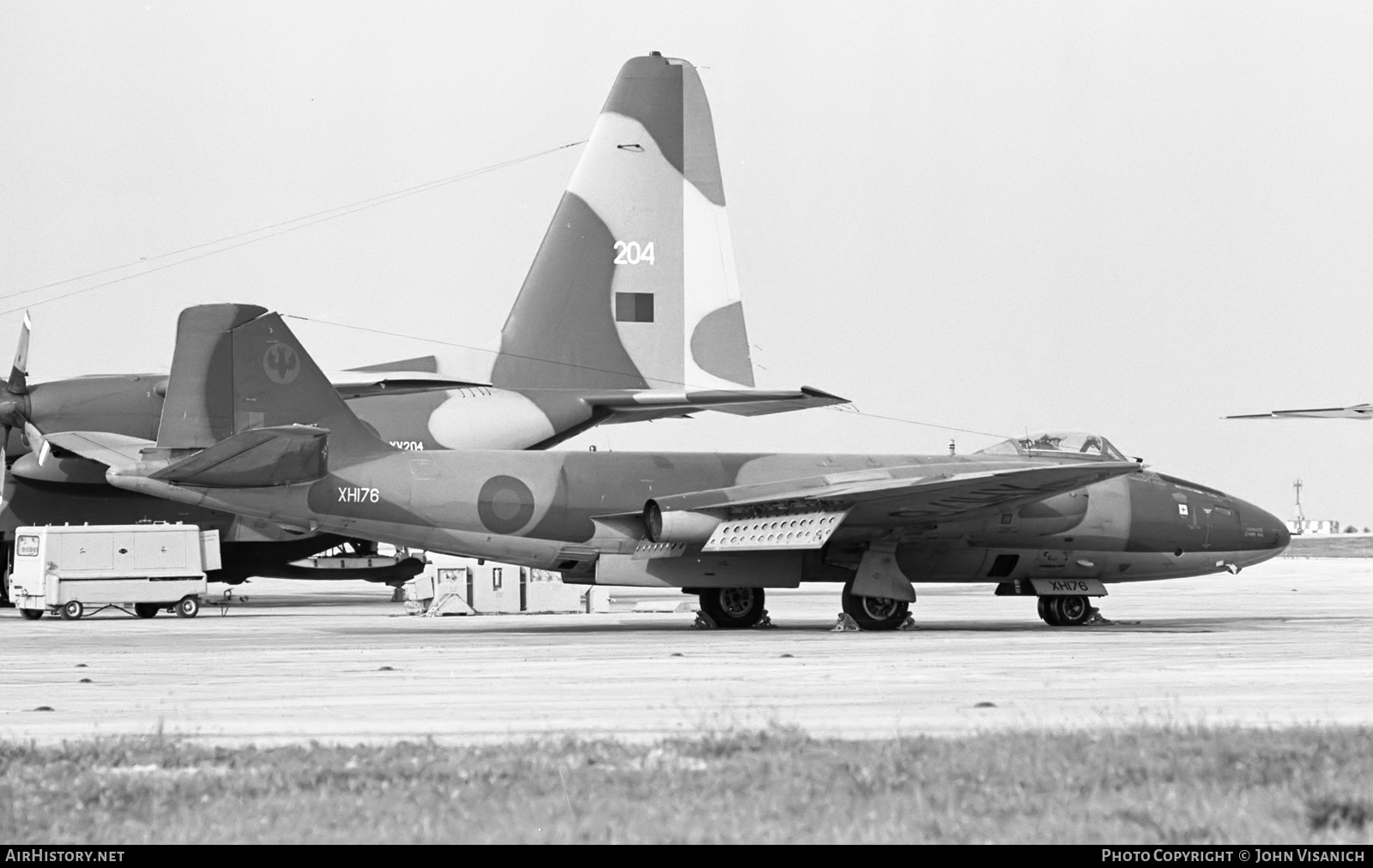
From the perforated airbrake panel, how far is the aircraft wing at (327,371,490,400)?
32.0ft

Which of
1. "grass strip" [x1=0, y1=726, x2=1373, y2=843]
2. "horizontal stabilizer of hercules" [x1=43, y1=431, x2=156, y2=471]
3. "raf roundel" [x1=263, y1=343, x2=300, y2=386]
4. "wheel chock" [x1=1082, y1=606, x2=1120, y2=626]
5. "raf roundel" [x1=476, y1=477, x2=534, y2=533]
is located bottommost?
"wheel chock" [x1=1082, y1=606, x2=1120, y2=626]

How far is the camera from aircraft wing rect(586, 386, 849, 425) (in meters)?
31.4

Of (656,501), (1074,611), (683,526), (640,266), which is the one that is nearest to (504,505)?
(656,501)

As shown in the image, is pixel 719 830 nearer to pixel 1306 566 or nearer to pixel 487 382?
pixel 487 382

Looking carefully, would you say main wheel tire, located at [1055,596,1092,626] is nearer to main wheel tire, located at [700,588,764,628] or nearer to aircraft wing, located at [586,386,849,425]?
main wheel tire, located at [700,588,764,628]

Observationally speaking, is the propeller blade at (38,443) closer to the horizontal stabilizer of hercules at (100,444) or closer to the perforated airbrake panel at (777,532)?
the horizontal stabilizer of hercules at (100,444)

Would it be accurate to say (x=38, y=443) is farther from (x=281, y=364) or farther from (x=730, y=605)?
(x=730, y=605)

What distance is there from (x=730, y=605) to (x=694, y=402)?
829 cm

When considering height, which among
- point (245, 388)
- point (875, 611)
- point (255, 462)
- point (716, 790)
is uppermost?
point (245, 388)

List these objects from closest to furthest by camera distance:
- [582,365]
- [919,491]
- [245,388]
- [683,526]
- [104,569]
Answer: [919,491], [683,526], [245,388], [104,569], [582,365]

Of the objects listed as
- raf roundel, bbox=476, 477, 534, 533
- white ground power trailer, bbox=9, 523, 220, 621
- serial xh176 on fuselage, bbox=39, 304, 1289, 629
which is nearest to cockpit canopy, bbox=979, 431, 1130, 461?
serial xh176 on fuselage, bbox=39, 304, 1289, 629

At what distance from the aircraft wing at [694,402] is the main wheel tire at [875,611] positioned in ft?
26.5

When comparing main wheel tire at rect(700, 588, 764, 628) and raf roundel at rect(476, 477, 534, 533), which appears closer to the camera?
raf roundel at rect(476, 477, 534, 533)

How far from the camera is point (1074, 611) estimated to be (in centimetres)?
2525
